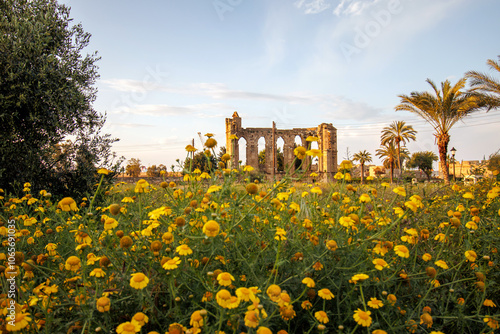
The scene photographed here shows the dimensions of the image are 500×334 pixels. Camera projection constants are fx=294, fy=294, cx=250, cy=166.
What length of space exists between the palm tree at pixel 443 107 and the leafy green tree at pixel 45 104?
15044mm

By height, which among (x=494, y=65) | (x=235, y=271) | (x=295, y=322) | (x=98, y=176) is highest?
(x=494, y=65)

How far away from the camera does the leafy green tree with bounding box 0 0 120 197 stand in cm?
568

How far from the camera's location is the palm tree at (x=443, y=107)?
14404mm

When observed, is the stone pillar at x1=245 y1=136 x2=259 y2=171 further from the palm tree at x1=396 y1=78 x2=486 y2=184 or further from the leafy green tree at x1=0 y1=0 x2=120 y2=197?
the leafy green tree at x1=0 y1=0 x2=120 y2=197

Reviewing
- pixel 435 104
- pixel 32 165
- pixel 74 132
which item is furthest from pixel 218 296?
pixel 435 104

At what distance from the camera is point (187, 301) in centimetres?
160

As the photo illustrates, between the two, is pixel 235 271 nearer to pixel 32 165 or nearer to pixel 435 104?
pixel 32 165

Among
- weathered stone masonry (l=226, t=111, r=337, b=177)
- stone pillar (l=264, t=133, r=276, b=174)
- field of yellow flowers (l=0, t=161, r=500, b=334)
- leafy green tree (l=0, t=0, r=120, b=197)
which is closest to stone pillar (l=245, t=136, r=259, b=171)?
weathered stone masonry (l=226, t=111, r=337, b=177)

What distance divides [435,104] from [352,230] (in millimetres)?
16194

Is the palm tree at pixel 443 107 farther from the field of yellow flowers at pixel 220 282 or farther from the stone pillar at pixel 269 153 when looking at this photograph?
the stone pillar at pixel 269 153

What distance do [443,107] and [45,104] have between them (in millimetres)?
16678

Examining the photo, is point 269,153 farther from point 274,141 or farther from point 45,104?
point 45,104

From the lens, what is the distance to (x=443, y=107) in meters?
14.9

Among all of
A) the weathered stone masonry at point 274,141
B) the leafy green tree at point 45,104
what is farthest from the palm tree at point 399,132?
the leafy green tree at point 45,104
